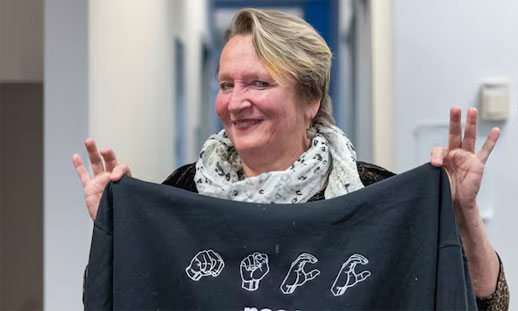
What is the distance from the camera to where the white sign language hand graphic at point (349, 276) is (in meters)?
1.26

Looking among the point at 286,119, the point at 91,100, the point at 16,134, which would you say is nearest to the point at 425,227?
the point at 286,119

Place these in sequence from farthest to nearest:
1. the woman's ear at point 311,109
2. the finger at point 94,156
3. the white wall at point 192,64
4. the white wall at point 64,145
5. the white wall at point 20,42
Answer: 1. the white wall at point 192,64
2. the white wall at point 20,42
3. the white wall at point 64,145
4. the woman's ear at point 311,109
5. the finger at point 94,156

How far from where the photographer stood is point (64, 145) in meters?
2.11

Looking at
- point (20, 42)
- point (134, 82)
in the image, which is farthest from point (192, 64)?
point (20, 42)

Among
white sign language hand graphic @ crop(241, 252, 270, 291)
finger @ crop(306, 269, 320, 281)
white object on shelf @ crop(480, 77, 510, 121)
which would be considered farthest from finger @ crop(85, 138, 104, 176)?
white object on shelf @ crop(480, 77, 510, 121)

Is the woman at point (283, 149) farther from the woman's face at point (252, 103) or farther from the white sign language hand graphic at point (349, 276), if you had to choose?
the white sign language hand graphic at point (349, 276)

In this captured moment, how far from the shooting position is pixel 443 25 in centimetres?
239

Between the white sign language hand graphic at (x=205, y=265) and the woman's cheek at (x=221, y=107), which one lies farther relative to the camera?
the woman's cheek at (x=221, y=107)

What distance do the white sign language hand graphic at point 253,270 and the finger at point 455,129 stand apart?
0.43 metres

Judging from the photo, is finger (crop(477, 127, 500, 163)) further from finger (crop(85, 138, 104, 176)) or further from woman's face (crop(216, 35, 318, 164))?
finger (crop(85, 138, 104, 176))

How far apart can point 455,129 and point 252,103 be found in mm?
416

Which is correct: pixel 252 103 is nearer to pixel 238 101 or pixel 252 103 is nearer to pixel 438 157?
pixel 238 101

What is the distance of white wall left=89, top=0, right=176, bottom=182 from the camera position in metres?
2.27

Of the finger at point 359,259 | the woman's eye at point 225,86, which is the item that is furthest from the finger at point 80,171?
the finger at point 359,259
